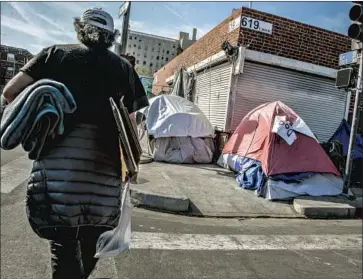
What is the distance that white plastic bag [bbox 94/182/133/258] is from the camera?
204 cm

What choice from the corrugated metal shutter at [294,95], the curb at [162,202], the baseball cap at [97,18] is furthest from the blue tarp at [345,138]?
the baseball cap at [97,18]

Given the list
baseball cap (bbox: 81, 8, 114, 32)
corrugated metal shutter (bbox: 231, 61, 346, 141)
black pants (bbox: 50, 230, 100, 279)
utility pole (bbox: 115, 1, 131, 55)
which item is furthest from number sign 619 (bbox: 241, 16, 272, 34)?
black pants (bbox: 50, 230, 100, 279)

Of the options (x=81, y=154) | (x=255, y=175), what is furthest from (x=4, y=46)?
(x=255, y=175)

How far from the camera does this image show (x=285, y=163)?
22.4 ft

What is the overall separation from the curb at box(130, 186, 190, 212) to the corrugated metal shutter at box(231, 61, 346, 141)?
4.36 m

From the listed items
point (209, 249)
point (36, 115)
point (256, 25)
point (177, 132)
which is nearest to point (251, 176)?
point (177, 132)

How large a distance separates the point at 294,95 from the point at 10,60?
→ 8.70m

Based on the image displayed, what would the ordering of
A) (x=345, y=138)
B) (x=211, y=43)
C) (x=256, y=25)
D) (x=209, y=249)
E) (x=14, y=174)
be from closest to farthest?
(x=209, y=249) → (x=14, y=174) → (x=345, y=138) → (x=256, y=25) → (x=211, y=43)

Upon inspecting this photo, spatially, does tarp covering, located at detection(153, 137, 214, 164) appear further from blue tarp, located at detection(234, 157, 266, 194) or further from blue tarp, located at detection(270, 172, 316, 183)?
blue tarp, located at detection(270, 172, 316, 183)

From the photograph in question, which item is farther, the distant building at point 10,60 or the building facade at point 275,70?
the building facade at point 275,70

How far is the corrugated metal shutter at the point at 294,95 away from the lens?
30.6 feet

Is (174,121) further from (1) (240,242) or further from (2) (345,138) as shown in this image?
(1) (240,242)

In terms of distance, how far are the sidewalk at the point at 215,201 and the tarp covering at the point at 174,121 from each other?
1622 mm

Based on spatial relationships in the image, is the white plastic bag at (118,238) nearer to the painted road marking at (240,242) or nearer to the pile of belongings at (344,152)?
the painted road marking at (240,242)
